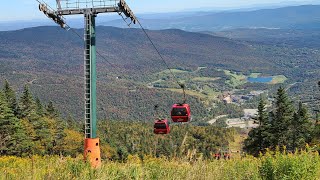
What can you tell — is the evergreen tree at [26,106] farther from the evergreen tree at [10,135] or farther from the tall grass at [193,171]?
the tall grass at [193,171]

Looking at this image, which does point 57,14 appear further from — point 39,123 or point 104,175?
point 39,123

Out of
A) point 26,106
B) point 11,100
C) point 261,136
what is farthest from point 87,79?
point 11,100

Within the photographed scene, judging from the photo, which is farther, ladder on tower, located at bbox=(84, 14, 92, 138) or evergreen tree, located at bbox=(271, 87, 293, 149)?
evergreen tree, located at bbox=(271, 87, 293, 149)

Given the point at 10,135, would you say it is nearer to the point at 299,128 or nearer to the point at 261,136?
the point at 261,136

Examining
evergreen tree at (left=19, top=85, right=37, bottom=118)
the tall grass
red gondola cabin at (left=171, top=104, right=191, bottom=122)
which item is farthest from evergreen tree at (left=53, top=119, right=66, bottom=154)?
the tall grass

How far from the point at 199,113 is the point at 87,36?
187709 mm

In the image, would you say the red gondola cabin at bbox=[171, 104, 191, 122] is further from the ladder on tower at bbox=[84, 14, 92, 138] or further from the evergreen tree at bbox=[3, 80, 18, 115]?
the evergreen tree at bbox=[3, 80, 18, 115]

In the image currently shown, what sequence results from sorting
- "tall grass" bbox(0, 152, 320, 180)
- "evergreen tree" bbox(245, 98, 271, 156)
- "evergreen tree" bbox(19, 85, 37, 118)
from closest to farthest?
"tall grass" bbox(0, 152, 320, 180)
"evergreen tree" bbox(245, 98, 271, 156)
"evergreen tree" bbox(19, 85, 37, 118)

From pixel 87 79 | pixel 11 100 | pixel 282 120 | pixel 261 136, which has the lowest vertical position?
pixel 261 136

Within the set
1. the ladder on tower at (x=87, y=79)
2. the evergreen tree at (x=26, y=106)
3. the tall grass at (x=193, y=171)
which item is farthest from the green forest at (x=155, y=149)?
the ladder on tower at (x=87, y=79)

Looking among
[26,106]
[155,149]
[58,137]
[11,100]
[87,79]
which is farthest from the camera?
[58,137]

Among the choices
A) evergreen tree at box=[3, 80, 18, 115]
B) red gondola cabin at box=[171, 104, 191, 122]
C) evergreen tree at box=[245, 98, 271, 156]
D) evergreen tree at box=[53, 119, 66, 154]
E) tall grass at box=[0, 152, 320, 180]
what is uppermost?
tall grass at box=[0, 152, 320, 180]

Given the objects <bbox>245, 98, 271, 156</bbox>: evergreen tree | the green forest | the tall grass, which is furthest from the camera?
<bbox>245, 98, 271, 156</bbox>: evergreen tree

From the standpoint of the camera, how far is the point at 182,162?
733 centimetres
